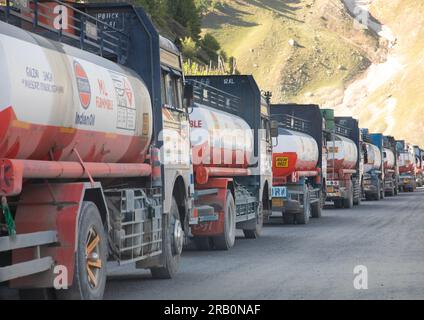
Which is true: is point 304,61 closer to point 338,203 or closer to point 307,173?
point 338,203

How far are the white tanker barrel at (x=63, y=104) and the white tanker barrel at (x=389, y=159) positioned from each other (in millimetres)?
47468

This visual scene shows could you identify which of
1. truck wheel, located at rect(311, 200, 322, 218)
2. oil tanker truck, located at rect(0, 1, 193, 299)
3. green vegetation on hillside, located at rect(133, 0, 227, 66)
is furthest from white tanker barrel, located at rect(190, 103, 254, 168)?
green vegetation on hillside, located at rect(133, 0, 227, 66)

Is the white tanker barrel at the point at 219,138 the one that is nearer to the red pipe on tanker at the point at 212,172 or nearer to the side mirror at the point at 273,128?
the red pipe on tanker at the point at 212,172

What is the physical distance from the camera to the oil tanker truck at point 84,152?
9.55m

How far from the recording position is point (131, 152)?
43.5ft

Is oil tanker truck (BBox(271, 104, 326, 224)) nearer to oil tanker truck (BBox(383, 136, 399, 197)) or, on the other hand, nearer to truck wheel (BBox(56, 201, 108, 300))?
truck wheel (BBox(56, 201, 108, 300))

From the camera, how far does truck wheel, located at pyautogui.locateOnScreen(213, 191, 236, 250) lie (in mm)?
19984

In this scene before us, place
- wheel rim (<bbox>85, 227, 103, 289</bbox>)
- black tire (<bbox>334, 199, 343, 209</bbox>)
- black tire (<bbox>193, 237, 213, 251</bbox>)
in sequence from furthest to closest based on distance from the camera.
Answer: black tire (<bbox>334, 199, 343, 209</bbox>), black tire (<bbox>193, 237, 213, 251</bbox>), wheel rim (<bbox>85, 227, 103, 289</bbox>)

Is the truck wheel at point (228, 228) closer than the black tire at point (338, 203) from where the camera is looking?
Yes

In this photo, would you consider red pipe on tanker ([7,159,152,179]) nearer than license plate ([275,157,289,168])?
Yes

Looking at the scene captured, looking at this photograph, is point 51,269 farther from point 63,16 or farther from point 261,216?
point 261,216

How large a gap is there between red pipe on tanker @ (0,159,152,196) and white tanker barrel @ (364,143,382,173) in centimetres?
3760

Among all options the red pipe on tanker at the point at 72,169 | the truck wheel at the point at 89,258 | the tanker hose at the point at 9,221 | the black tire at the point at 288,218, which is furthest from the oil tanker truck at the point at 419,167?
the tanker hose at the point at 9,221
